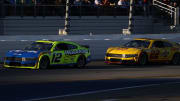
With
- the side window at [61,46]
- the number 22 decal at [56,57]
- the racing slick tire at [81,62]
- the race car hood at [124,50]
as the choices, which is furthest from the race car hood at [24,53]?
the race car hood at [124,50]

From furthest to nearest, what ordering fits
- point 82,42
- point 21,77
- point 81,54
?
point 82,42
point 81,54
point 21,77

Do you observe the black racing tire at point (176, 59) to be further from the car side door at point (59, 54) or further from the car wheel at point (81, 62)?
the car side door at point (59, 54)

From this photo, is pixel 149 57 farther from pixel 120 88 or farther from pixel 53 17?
pixel 120 88

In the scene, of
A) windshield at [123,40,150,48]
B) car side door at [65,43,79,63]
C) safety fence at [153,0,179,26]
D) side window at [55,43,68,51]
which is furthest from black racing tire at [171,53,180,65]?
safety fence at [153,0,179,26]

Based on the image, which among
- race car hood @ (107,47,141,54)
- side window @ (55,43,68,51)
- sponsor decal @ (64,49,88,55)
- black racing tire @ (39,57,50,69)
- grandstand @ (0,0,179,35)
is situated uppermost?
grandstand @ (0,0,179,35)

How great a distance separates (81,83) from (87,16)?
50.1 ft

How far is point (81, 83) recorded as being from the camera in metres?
15.9

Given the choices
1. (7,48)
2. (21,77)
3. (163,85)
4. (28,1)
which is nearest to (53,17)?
(28,1)

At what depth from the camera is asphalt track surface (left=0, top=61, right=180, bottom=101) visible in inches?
507

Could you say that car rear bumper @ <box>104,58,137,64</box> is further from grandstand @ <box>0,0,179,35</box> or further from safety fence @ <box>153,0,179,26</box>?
safety fence @ <box>153,0,179,26</box>

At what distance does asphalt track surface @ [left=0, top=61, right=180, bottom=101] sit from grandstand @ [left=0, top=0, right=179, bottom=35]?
7.87m

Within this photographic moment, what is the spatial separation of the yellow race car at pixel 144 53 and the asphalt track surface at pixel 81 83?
189cm

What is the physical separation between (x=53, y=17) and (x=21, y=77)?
42.5 ft

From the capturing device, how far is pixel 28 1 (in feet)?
97.6
